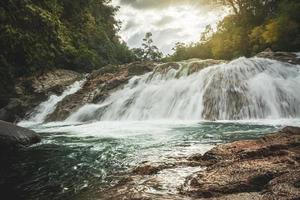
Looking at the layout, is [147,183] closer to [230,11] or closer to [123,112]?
[123,112]

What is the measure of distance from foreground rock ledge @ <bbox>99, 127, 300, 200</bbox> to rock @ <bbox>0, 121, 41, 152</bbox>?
4.75 metres

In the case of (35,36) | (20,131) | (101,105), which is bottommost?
(20,131)

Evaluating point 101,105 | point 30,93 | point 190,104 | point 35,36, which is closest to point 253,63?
point 190,104

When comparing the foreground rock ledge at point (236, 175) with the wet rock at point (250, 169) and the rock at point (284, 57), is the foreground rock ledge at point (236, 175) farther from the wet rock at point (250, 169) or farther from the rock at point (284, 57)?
the rock at point (284, 57)

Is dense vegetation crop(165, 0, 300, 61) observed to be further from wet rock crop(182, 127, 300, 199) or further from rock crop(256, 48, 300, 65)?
wet rock crop(182, 127, 300, 199)

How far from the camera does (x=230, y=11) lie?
3766cm

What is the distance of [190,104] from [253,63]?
356 centimetres

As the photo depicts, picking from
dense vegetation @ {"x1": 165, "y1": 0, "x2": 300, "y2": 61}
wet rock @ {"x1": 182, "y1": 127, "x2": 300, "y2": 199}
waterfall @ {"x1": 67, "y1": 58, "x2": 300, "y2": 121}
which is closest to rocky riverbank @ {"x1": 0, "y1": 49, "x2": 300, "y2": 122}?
waterfall @ {"x1": 67, "y1": 58, "x2": 300, "y2": 121}

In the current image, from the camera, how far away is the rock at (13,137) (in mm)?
8964

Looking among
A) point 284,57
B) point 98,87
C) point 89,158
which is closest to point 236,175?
point 89,158

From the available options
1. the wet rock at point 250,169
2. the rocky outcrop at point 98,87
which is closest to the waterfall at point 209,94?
the rocky outcrop at point 98,87

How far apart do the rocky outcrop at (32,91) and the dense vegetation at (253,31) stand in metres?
14.6

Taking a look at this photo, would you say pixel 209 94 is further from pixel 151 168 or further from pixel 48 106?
pixel 48 106

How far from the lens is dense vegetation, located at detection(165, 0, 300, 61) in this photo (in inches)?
976
